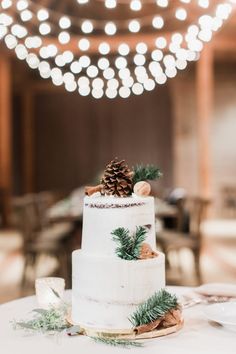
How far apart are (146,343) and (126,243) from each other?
0.29 m

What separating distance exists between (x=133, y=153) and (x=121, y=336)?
12239 mm

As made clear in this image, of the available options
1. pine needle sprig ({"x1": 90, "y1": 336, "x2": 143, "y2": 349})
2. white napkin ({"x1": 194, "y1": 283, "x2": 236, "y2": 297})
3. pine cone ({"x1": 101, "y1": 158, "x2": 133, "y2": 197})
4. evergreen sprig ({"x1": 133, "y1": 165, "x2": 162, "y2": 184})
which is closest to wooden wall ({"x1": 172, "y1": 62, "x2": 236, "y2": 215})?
white napkin ({"x1": 194, "y1": 283, "x2": 236, "y2": 297})

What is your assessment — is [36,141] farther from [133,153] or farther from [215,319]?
[215,319]

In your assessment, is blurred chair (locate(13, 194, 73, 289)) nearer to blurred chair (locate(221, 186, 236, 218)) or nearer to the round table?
the round table

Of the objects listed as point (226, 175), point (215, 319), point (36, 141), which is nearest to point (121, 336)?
point (215, 319)

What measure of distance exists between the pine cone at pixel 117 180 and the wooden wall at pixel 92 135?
38.3 ft

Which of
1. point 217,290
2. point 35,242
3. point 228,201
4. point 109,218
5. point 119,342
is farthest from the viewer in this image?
point 228,201

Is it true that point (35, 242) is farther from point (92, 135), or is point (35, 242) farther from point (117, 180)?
point (92, 135)

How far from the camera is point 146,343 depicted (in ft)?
5.47

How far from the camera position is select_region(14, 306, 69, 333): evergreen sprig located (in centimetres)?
178

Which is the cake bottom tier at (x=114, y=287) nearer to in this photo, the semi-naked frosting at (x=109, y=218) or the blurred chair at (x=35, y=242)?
the semi-naked frosting at (x=109, y=218)

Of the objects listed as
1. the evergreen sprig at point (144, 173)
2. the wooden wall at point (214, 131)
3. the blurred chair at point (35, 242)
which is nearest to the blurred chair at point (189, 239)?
the blurred chair at point (35, 242)

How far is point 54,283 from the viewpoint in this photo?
2.03 metres

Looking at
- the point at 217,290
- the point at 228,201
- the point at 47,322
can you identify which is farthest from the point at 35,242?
the point at 228,201
